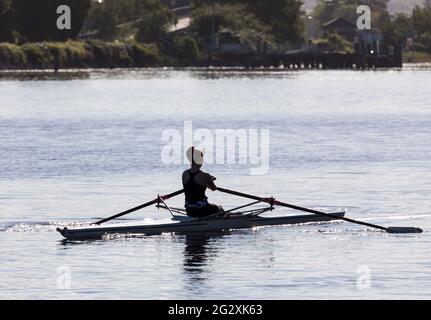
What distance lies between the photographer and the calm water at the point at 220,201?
103ft

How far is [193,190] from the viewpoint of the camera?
36.8m

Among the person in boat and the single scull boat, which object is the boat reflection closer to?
the single scull boat

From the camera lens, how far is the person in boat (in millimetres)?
36375

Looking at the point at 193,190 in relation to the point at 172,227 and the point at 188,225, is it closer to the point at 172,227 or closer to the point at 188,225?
the point at 188,225

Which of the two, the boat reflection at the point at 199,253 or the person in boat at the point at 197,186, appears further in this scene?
the person in boat at the point at 197,186

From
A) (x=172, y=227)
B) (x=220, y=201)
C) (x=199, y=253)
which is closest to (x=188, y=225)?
(x=172, y=227)

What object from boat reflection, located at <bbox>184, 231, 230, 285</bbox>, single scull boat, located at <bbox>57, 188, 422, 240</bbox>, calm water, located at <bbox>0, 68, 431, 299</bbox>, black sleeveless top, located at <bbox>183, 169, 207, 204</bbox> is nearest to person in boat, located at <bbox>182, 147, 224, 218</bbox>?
black sleeveless top, located at <bbox>183, 169, 207, 204</bbox>

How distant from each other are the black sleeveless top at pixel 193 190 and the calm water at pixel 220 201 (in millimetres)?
950

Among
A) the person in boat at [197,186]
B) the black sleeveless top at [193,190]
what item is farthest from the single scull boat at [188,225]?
the black sleeveless top at [193,190]

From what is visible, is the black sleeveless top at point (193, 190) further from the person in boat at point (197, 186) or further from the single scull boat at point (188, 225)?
the single scull boat at point (188, 225)

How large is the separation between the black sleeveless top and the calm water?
0.95 meters

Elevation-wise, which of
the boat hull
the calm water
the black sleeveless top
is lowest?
the calm water

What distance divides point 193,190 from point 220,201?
365 inches
